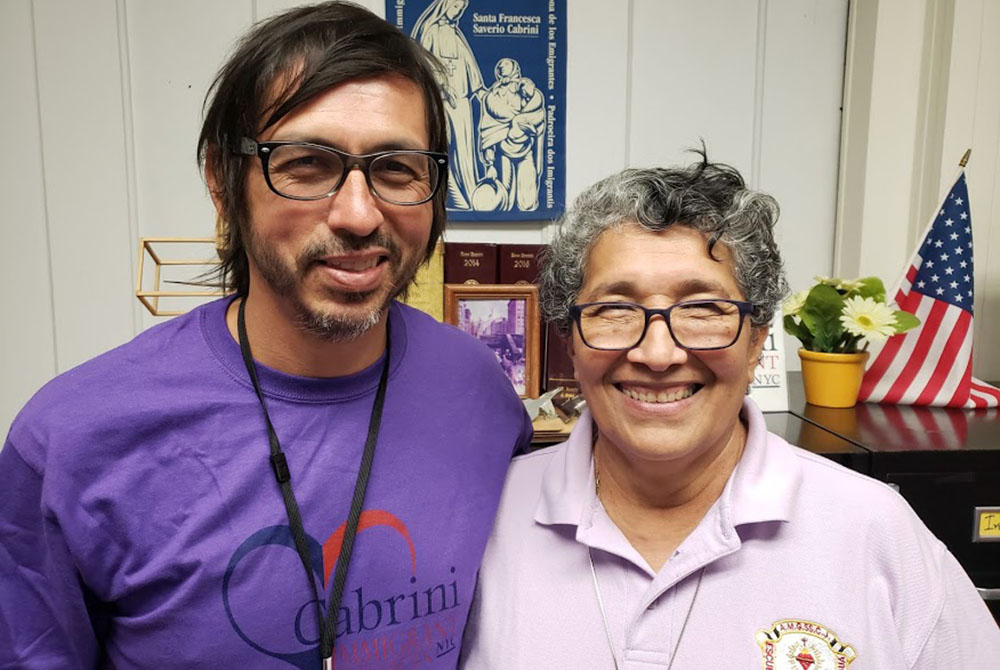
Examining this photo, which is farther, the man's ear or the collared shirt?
the man's ear

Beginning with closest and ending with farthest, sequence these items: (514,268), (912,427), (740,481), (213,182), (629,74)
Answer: (740,481), (213,182), (912,427), (514,268), (629,74)

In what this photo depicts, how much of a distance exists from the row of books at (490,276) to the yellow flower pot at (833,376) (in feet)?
2.00

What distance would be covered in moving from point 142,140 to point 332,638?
182cm

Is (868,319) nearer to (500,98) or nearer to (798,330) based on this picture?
(798,330)

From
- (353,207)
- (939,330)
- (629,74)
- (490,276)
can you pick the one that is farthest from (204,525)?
(629,74)

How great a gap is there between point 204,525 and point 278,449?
0.14 meters

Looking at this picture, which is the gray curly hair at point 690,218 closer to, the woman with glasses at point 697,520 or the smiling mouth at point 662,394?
the woman with glasses at point 697,520

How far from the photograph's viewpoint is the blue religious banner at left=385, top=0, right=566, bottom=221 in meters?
2.27

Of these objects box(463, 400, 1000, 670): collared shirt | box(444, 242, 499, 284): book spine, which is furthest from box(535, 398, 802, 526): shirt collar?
box(444, 242, 499, 284): book spine

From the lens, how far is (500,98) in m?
2.32

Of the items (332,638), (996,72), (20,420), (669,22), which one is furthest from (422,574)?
(996,72)

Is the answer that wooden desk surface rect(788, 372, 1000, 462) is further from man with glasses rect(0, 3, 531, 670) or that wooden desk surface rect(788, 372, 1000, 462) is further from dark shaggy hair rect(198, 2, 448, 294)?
dark shaggy hair rect(198, 2, 448, 294)

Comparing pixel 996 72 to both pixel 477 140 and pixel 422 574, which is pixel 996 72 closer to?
pixel 477 140

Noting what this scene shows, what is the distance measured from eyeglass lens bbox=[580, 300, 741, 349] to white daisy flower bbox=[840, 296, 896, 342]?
0.88 m
